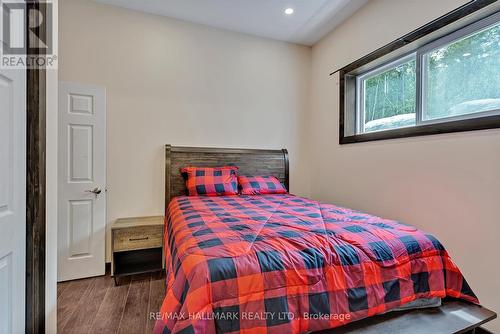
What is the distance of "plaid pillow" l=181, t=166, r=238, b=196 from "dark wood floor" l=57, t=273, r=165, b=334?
3.24ft

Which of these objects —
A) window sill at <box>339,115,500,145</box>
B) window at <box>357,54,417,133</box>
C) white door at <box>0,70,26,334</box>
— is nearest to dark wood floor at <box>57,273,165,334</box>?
white door at <box>0,70,26,334</box>

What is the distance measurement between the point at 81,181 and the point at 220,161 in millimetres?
1518

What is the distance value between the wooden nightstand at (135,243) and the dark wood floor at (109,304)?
97 mm

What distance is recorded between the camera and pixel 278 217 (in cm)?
176

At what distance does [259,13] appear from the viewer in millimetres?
2797

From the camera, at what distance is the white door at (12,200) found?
1.09m

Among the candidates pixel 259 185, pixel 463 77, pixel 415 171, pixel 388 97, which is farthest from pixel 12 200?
pixel 388 97

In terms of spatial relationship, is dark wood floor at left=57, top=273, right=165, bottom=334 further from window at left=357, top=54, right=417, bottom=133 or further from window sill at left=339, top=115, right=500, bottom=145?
window at left=357, top=54, right=417, bottom=133

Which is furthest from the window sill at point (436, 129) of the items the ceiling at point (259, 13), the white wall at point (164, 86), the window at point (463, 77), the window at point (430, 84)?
the ceiling at point (259, 13)

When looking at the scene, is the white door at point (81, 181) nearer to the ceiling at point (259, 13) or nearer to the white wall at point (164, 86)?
the white wall at point (164, 86)

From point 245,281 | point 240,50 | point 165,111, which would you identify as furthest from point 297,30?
point 245,281

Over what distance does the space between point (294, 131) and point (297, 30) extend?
135cm

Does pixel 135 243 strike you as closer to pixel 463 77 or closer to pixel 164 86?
pixel 164 86

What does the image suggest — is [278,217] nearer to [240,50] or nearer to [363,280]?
[363,280]
